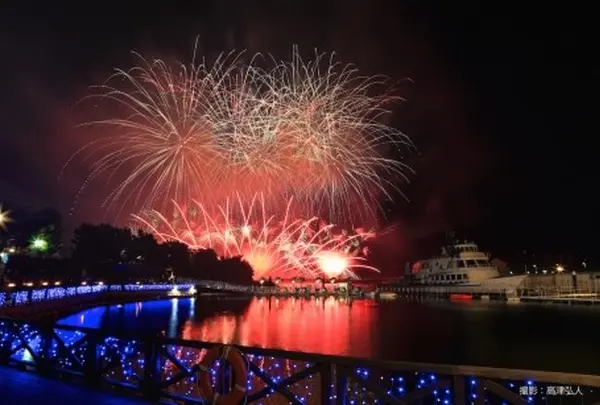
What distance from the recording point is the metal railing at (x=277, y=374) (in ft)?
21.5

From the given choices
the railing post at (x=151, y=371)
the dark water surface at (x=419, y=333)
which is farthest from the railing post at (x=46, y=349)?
the dark water surface at (x=419, y=333)

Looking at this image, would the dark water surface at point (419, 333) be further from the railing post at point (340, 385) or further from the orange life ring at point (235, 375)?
the orange life ring at point (235, 375)

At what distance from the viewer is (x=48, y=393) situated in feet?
32.6

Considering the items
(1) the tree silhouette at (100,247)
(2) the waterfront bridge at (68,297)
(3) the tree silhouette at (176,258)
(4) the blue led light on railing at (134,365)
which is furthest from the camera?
(3) the tree silhouette at (176,258)

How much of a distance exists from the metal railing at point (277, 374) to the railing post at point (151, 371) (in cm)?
2

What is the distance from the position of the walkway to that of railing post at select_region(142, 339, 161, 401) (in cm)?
29

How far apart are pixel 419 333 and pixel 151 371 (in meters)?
34.0

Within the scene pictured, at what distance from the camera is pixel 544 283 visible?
85312mm

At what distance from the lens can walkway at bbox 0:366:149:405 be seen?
923 centimetres

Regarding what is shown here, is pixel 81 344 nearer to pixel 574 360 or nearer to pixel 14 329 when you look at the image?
pixel 14 329

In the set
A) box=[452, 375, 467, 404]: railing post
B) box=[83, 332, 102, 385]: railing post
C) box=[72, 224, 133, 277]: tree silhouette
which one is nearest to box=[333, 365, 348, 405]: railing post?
box=[452, 375, 467, 404]: railing post

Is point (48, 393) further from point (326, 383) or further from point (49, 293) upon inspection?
point (49, 293)

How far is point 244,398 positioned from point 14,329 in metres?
9.20

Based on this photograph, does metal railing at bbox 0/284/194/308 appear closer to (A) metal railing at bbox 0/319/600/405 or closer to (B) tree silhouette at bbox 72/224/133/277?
(A) metal railing at bbox 0/319/600/405
